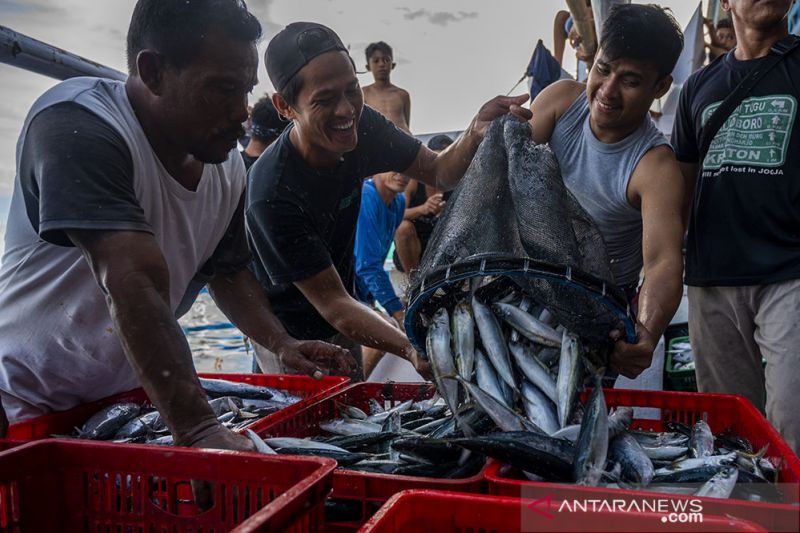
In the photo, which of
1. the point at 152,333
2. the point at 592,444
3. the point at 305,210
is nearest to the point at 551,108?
the point at 305,210

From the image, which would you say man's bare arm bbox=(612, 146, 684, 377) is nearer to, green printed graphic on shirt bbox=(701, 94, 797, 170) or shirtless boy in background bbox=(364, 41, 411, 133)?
green printed graphic on shirt bbox=(701, 94, 797, 170)

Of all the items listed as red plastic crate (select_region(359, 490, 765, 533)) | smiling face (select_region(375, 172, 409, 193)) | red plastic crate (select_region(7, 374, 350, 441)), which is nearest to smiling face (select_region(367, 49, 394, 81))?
smiling face (select_region(375, 172, 409, 193))

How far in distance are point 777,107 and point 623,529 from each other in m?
2.77

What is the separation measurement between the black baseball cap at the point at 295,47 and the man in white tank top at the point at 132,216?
22.5 inches

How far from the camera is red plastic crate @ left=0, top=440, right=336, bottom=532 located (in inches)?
46.7

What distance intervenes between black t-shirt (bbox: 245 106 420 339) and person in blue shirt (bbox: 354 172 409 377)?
5.86 ft

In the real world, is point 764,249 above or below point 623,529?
above

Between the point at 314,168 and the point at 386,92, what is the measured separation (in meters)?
6.16

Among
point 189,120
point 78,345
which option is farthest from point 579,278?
point 78,345

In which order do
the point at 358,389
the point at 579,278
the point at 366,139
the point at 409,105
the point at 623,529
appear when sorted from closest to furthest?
the point at 623,529 < the point at 579,278 < the point at 358,389 < the point at 366,139 < the point at 409,105

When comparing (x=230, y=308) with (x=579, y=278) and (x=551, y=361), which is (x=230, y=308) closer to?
(x=551, y=361)

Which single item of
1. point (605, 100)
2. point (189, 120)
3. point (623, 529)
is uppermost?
point (605, 100)

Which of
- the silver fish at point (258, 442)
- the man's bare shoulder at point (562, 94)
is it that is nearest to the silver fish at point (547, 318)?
the silver fish at point (258, 442)

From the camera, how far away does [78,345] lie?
6.91ft
